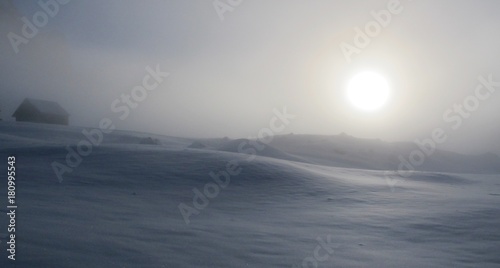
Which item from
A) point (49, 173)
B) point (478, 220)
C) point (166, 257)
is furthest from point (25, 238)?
point (478, 220)

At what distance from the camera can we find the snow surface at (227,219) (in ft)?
21.2

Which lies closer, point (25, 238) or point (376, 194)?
point (25, 238)

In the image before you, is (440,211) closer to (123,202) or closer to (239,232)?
(239,232)

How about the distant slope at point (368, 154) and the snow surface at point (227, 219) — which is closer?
the snow surface at point (227, 219)

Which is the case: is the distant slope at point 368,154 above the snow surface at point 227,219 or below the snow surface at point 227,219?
above

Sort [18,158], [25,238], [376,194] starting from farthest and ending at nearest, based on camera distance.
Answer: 1. [18,158]
2. [376,194]
3. [25,238]

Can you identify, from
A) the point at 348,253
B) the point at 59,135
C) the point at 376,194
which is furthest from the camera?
the point at 59,135

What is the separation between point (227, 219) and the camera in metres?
9.89

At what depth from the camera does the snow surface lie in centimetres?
647

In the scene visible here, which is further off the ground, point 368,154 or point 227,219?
point 368,154

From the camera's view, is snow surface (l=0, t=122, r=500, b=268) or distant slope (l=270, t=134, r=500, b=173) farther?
distant slope (l=270, t=134, r=500, b=173)

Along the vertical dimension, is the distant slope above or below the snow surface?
above

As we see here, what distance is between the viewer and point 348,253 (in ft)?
24.4

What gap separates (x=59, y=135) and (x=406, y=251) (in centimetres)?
3174
